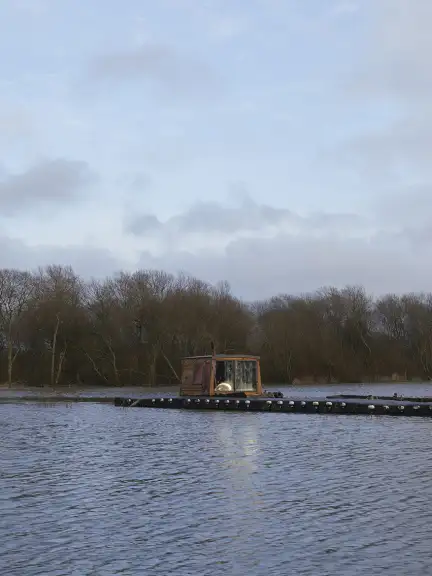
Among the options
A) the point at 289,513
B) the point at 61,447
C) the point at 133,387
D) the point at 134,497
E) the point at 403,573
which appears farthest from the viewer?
the point at 133,387

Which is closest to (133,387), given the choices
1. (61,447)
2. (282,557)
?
(61,447)

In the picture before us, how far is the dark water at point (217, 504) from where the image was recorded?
1274 centimetres

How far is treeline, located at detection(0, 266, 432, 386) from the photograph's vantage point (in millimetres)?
97938

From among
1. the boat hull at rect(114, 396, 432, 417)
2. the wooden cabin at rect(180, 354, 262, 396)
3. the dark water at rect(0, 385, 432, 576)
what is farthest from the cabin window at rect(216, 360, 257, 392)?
the dark water at rect(0, 385, 432, 576)

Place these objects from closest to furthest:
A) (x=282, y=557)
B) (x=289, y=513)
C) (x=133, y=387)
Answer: (x=282, y=557) < (x=289, y=513) < (x=133, y=387)

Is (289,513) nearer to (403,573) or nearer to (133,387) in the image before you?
(403,573)

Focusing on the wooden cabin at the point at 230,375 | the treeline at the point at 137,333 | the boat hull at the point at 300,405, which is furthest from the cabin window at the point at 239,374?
the treeline at the point at 137,333

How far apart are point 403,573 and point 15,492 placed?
1056 centimetres

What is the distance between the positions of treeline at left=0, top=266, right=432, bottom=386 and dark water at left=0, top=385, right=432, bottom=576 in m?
65.8

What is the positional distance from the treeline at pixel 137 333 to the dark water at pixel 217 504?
6575 cm

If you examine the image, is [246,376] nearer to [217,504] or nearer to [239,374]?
[239,374]

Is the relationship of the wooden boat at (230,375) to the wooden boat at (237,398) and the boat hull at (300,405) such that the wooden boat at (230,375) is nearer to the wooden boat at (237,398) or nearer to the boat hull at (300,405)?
the wooden boat at (237,398)

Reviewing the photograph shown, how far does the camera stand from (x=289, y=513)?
16234mm

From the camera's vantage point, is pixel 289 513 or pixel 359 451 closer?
pixel 289 513
